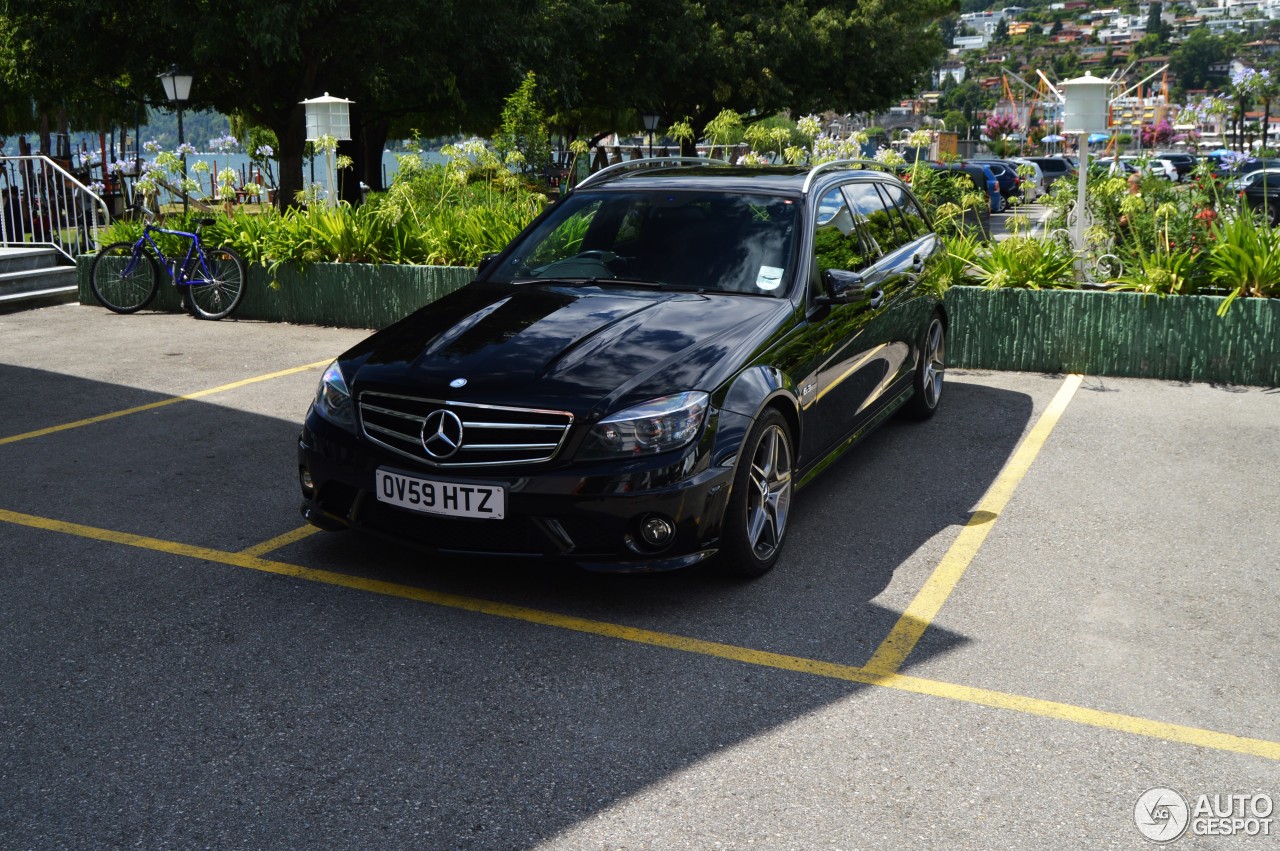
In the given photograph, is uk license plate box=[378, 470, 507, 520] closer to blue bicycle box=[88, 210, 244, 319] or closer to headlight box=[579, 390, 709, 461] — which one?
headlight box=[579, 390, 709, 461]

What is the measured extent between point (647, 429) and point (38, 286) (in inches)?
461

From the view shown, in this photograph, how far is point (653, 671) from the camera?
13.9 ft

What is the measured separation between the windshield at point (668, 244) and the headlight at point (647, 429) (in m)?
1.22

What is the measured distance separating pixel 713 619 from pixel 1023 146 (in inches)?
5197

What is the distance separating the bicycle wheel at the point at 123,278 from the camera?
13.0m

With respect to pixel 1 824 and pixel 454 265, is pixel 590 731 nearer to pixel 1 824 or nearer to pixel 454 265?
pixel 1 824

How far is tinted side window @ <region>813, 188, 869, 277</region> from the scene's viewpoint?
6027 mm

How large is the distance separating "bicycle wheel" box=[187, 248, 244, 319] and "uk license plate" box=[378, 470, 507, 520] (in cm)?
847

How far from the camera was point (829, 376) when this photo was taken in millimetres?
5809

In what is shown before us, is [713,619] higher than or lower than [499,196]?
lower

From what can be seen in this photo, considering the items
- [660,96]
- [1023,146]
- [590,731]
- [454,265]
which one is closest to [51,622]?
[590,731]

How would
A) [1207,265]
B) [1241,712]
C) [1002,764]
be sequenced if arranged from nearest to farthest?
[1002,764], [1241,712], [1207,265]

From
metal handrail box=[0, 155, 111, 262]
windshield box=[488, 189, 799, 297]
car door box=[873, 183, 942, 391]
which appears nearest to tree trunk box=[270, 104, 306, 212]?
metal handrail box=[0, 155, 111, 262]

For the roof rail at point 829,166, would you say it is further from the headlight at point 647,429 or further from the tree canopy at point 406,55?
the tree canopy at point 406,55
